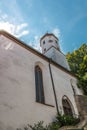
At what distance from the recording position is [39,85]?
10602 millimetres

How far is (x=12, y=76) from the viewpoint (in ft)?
28.0

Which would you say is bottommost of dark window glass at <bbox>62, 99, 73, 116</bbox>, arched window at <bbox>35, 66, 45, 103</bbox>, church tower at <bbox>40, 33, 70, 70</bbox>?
dark window glass at <bbox>62, 99, 73, 116</bbox>

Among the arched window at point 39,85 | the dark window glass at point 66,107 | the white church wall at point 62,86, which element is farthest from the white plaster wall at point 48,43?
the dark window glass at point 66,107

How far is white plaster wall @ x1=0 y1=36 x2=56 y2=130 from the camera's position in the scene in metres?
7.19

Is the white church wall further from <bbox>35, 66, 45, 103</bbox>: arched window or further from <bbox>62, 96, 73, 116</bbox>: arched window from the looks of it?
<bbox>35, 66, 45, 103</bbox>: arched window

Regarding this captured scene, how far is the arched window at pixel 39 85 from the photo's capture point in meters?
9.96

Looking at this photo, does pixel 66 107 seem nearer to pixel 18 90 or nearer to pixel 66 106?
pixel 66 106

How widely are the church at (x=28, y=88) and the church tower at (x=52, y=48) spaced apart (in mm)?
4667

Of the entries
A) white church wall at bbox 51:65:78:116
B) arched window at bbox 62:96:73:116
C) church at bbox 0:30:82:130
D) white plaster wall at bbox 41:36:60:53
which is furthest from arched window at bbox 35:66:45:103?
white plaster wall at bbox 41:36:60:53

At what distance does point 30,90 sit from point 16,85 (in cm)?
117

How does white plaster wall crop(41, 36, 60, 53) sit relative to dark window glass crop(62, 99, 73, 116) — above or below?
above

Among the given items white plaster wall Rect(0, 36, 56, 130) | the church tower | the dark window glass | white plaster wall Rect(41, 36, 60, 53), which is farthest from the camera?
white plaster wall Rect(41, 36, 60, 53)

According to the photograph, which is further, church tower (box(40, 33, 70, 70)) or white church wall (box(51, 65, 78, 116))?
church tower (box(40, 33, 70, 70))

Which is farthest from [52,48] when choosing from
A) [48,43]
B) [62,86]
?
[62,86]
